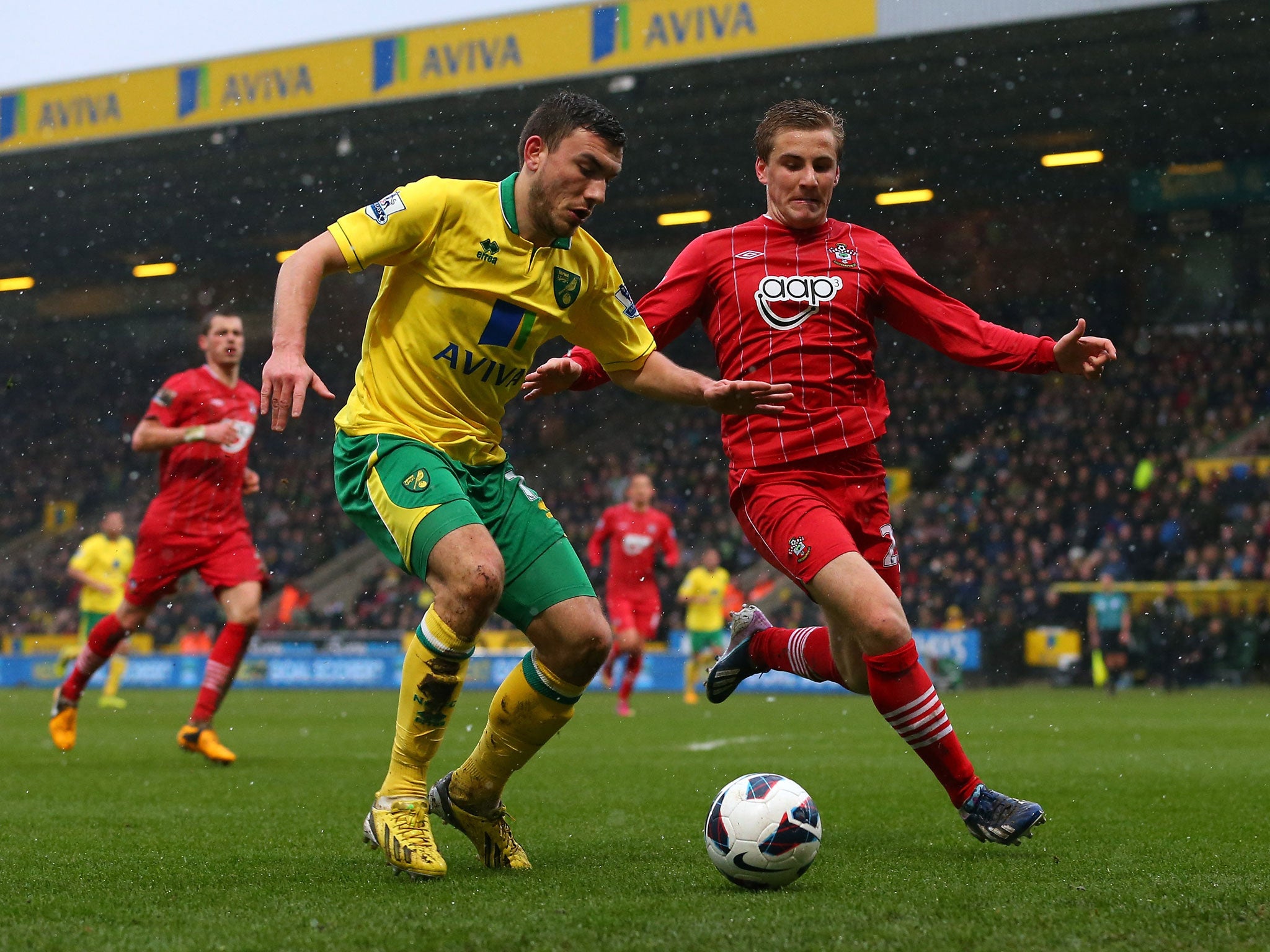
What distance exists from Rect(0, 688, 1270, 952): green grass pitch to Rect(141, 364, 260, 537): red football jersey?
51.8 inches

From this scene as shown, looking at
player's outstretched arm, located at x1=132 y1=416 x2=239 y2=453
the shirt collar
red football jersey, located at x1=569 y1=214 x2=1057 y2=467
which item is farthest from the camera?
player's outstretched arm, located at x1=132 y1=416 x2=239 y2=453

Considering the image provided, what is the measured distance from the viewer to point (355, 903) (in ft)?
11.2

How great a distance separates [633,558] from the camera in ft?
48.3

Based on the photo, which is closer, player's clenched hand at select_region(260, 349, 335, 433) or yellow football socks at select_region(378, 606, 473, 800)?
player's clenched hand at select_region(260, 349, 335, 433)

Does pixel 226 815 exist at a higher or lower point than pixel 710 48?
lower

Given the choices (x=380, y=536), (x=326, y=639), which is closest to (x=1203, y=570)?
(x=326, y=639)

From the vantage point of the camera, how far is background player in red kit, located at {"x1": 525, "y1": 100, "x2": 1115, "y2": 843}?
4.70 metres

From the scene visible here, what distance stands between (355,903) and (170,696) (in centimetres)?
1570

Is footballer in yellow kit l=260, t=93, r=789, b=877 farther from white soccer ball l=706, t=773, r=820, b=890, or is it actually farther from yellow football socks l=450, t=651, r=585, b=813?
white soccer ball l=706, t=773, r=820, b=890

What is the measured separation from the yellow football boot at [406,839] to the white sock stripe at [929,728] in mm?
1487

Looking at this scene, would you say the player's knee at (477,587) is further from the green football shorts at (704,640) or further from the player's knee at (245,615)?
the green football shorts at (704,640)

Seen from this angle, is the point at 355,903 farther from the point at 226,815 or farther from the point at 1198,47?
the point at 1198,47

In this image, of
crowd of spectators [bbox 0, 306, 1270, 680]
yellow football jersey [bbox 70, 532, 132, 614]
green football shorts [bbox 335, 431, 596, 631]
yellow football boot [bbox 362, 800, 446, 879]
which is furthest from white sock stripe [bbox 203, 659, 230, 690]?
crowd of spectators [bbox 0, 306, 1270, 680]

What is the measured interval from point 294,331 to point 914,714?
2146 mm
